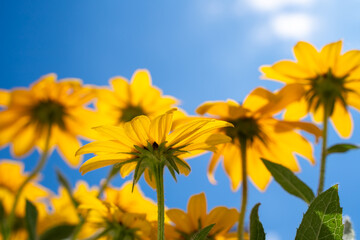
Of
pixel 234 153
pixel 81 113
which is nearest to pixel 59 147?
pixel 81 113

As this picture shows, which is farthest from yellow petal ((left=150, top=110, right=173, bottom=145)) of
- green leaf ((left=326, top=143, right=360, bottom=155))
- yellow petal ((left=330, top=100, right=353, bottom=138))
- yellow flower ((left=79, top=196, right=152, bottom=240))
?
yellow petal ((left=330, top=100, right=353, bottom=138))

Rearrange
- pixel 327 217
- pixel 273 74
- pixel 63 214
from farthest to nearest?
pixel 63 214
pixel 273 74
pixel 327 217

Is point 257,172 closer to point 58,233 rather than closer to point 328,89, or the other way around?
point 328,89

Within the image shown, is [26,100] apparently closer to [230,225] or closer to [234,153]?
[234,153]

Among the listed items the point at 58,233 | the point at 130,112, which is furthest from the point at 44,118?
the point at 58,233

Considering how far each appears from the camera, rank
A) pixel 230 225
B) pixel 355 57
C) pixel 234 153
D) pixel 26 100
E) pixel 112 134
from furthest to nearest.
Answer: pixel 26 100, pixel 234 153, pixel 355 57, pixel 230 225, pixel 112 134

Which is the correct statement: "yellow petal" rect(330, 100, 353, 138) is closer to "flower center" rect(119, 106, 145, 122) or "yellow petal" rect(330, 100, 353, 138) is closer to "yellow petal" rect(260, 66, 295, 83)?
"yellow petal" rect(260, 66, 295, 83)
